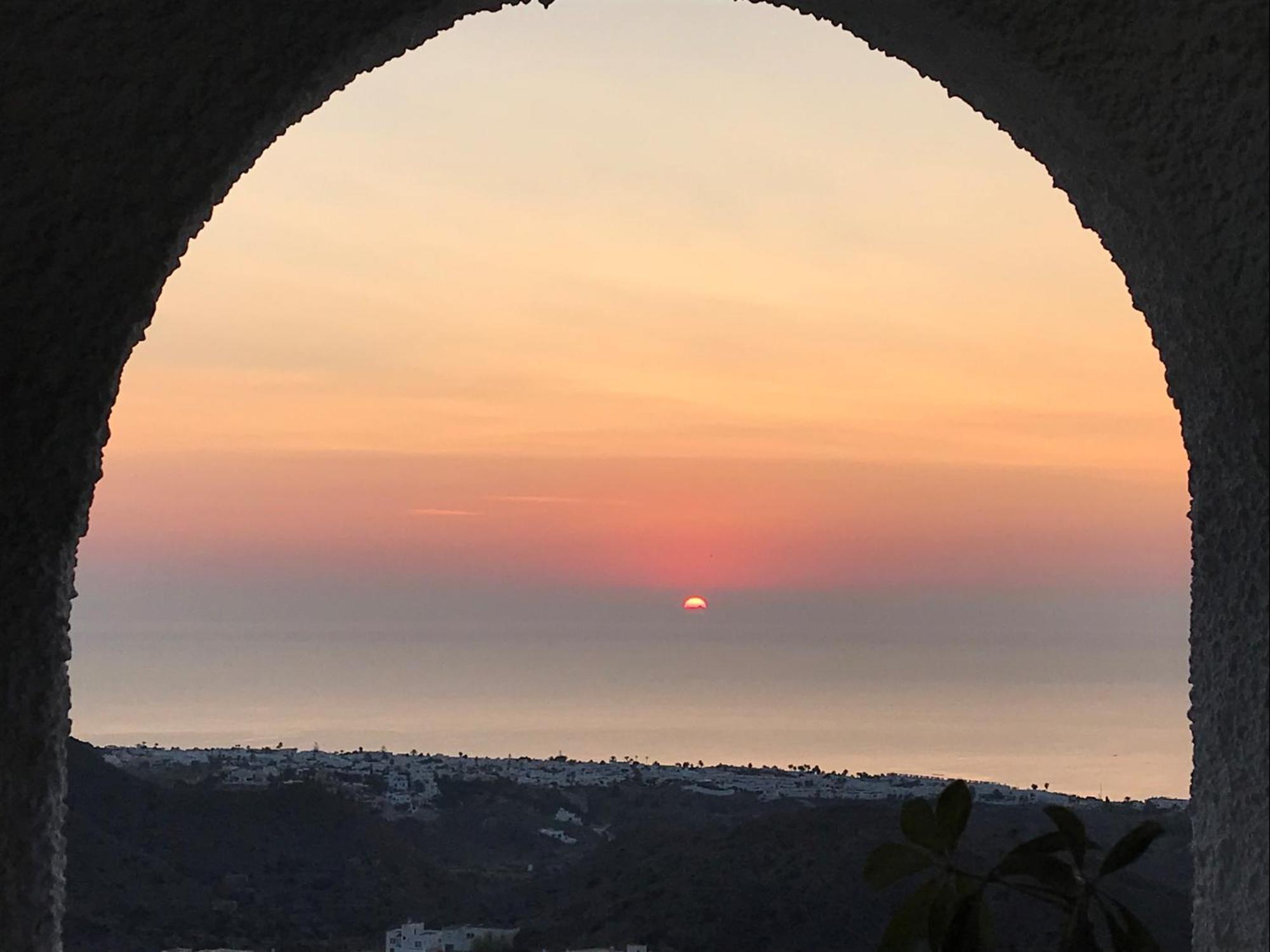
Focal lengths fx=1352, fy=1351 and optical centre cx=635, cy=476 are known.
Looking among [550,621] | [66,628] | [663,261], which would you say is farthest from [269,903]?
[550,621]

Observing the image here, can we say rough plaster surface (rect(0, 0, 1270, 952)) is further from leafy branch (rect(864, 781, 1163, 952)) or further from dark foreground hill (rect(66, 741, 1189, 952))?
dark foreground hill (rect(66, 741, 1189, 952))

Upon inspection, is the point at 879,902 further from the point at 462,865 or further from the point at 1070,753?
the point at 1070,753

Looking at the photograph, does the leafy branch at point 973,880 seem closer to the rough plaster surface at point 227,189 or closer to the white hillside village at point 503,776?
the rough plaster surface at point 227,189

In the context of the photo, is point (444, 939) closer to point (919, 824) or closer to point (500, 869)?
point (500, 869)

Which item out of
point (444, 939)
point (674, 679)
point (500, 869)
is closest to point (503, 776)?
point (500, 869)

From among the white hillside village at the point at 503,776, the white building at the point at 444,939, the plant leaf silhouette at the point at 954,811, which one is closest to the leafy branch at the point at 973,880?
the plant leaf silhouette at the point at 954,811

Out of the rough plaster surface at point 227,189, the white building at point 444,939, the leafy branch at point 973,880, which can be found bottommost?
the white building at point 444,939

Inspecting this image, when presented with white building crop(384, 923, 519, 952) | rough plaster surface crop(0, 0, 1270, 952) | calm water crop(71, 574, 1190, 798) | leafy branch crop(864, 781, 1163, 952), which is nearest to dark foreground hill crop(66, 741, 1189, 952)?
white building crop(384, 923, 519, 952)
